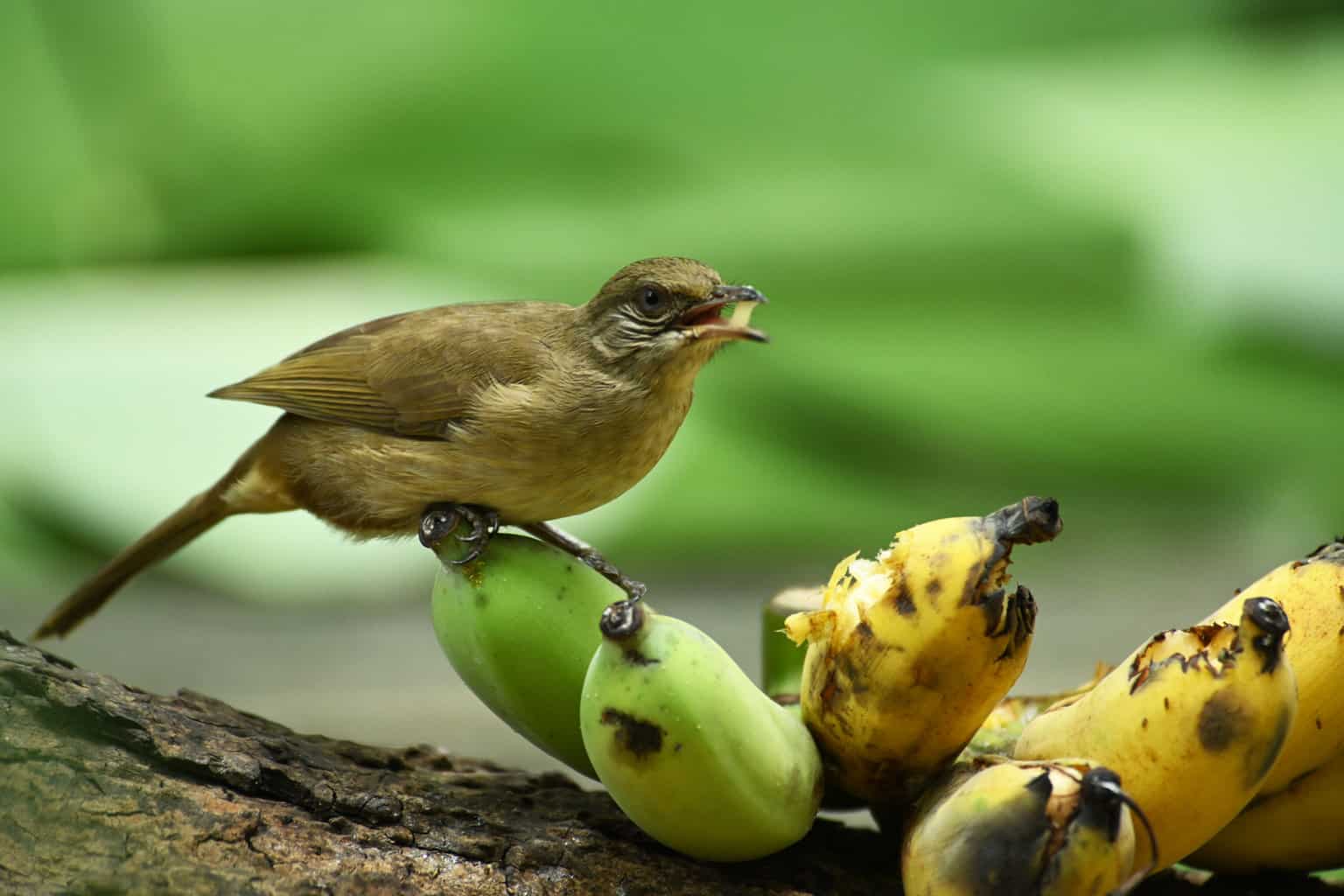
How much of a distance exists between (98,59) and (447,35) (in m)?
1.22

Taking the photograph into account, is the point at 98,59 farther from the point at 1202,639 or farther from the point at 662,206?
the point at 1202,639

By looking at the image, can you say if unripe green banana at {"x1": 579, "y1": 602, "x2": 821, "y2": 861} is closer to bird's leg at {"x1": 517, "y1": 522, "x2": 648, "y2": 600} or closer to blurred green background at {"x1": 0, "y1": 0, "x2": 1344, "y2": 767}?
bird's leg at {"x1": 517, "y1": 522, "x2": 648, "y2": 600}

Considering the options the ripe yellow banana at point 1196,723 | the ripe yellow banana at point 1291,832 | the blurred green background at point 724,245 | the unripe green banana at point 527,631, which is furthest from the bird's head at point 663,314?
the blurred green background at point 724,245

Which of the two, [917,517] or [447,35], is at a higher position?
[447,35]

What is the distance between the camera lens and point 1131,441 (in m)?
5.20

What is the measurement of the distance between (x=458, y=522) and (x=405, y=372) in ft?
1.29

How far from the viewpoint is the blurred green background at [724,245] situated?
491 centimetres

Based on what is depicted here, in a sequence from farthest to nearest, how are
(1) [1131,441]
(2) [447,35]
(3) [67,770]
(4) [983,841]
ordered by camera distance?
(1) [1131,441] → (2) [447,35] → (3) [67,770] → (4) [983,841]

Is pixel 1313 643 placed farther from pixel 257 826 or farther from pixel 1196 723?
pixel 257 826

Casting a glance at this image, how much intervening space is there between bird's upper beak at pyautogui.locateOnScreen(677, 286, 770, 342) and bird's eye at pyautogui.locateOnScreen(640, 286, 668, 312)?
1.6 inches

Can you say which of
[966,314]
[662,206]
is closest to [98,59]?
[662,206]

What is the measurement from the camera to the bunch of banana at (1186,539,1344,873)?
→ 1.72 metres

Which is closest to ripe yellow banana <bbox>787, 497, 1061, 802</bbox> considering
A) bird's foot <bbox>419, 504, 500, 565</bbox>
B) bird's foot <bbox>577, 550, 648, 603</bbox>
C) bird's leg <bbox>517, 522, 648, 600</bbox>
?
bird's foot <bbox>577, 550, 648, 603</bbox>

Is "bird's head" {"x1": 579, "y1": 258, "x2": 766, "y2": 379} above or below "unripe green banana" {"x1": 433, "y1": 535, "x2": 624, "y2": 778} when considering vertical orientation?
above
